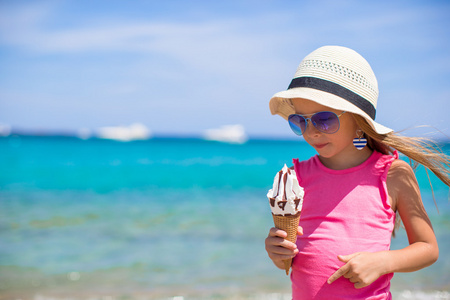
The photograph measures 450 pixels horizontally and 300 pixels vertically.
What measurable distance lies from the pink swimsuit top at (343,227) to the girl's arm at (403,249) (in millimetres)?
55

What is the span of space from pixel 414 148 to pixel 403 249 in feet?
1.71

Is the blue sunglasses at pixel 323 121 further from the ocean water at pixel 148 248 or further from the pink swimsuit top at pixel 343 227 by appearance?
the ocean water at pixel 148 248

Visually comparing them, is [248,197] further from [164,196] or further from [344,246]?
[344,246]

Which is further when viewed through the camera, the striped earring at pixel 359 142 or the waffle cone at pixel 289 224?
the striped earring at pixel 359 142

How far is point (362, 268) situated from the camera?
1.93m

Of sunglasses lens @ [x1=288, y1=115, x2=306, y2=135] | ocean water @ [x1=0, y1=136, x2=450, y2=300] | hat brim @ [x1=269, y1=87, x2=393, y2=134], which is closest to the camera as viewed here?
hat brim @ [x1=269, y1=87, x2=393, y2=134]

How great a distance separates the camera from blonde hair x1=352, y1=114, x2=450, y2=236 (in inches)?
85.3

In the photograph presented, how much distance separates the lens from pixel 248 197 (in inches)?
489

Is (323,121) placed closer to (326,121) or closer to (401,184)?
(326,121)

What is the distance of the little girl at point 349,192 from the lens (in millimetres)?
Answer: 2041

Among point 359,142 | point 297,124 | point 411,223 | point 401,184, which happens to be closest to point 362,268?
point 411,223

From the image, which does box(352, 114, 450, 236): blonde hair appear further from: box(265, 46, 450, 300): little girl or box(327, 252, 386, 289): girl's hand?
box(327, 252, 386, 289): girl's hand

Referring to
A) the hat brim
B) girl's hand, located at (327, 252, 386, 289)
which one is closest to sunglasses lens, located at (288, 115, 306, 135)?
the hat brim

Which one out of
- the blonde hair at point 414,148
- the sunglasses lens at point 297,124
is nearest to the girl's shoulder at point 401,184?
the blonde hair at point 414,148
